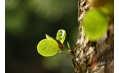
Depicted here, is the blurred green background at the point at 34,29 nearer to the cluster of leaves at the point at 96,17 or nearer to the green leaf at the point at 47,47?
the green leaf at the point at 47,47

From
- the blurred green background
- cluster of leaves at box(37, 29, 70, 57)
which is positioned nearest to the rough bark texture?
cluster of leaves at box(37, 29, 70, 57)

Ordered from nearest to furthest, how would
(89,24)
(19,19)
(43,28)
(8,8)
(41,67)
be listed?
(89,24) → (8,8) → (19,19) → (43,28) → (41,67)

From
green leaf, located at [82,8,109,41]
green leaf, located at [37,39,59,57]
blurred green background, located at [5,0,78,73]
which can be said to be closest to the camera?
green leaf, located at [82,8,109,41]

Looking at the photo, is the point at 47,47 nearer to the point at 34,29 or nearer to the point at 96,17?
the point at 96,17

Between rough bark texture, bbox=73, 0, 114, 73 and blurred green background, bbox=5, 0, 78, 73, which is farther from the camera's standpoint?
blurred green background, bbox=5, 0, 78, 73

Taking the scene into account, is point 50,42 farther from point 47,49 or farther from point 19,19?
point 19,19

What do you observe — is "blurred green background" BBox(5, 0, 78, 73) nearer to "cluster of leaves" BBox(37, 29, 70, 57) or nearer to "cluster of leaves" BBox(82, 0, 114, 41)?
"cluster of leaves" BBox(37, 29, 70, 57)

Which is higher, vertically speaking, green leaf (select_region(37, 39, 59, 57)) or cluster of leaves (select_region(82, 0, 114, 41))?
cluster of leaves (select_region(82, 0, 114, 41))
